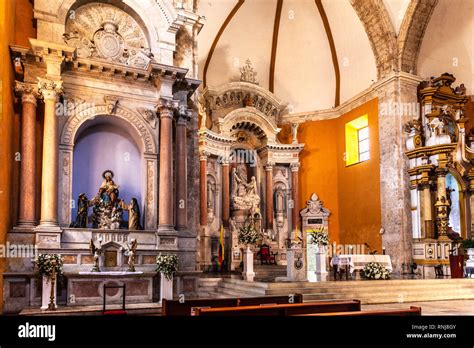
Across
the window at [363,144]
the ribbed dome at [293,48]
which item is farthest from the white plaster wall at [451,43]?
the window at [363,144]

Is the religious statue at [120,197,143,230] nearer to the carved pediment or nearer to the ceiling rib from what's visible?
the carved pediment

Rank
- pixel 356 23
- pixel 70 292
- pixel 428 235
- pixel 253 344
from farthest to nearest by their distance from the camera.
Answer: pixel 356 23, pixel 428 235, pixel 70 292, pixel 253 344

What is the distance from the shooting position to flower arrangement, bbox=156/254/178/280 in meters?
12.0

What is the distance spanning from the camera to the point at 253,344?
3.50 m

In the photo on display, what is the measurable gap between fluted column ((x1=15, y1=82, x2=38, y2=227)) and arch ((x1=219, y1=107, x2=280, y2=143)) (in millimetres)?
9313

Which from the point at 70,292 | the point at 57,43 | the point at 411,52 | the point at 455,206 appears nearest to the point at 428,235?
the point at 455,206

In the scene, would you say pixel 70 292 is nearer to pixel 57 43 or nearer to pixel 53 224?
pixel 53 224

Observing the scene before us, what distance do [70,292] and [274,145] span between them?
39.1ft

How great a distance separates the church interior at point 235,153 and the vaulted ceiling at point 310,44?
0.07m

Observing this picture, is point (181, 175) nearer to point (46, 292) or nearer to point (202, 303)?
point (46, 292)

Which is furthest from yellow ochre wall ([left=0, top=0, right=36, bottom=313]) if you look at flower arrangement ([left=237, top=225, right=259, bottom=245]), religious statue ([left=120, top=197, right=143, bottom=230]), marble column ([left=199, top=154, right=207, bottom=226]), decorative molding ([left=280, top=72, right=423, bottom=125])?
decorative molding ([left=280, top=72, right=423, bottom=125])

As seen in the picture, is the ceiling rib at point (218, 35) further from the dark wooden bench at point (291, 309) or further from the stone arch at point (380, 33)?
the dark wooden bench at point (291, 309)

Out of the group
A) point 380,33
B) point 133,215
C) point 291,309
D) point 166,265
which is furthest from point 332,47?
point 291,309

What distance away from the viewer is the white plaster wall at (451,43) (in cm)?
1908
